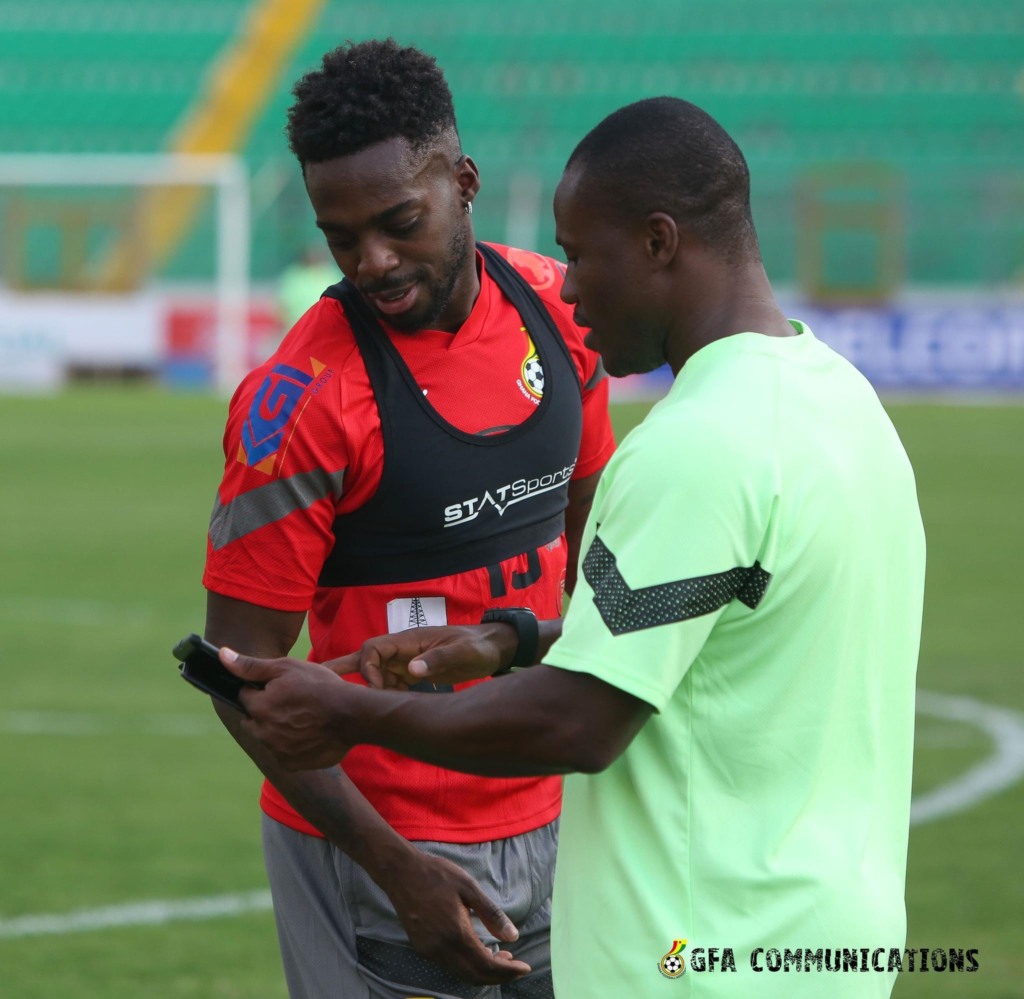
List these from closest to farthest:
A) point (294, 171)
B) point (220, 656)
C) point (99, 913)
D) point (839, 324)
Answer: point (220, 656)
point (99, 913)
point (839, 324)
point (294, 171)

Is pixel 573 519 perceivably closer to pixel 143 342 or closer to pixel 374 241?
pixel 374 241

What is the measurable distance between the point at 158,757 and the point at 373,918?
4.15 m

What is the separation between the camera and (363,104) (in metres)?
2.44

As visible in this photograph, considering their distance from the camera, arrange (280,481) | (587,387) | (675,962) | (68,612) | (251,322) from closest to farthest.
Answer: (675,962) < (280,481) < (587,387) < (68,612) < (251,322)

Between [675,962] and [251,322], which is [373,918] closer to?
[675,962]

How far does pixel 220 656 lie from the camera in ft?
6.98

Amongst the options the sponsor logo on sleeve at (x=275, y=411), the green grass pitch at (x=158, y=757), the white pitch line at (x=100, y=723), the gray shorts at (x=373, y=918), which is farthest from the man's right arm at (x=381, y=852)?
the white pitch line at (x=100, y=723)

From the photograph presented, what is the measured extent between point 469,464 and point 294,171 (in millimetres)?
23056

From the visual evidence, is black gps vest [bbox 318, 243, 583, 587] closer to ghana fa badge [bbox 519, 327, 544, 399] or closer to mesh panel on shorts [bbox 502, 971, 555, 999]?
ghana fa badge [bbox 519, 327, 544, 399]

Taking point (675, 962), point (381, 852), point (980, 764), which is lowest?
point (980, 764)

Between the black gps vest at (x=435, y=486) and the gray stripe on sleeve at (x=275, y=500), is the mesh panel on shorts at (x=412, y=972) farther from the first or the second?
the gray stripe on sleeve at (x=275, y=500)

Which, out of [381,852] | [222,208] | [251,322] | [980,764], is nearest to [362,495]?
[381,852]

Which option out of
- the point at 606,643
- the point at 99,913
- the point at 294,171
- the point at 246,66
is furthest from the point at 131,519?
the point at 246,66

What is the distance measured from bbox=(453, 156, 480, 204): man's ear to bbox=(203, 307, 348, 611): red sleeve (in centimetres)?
41
